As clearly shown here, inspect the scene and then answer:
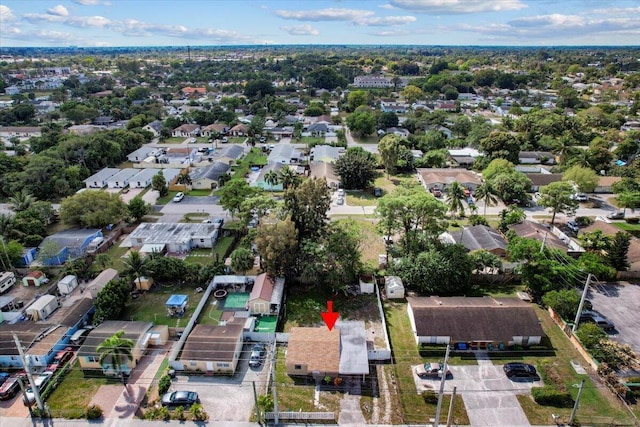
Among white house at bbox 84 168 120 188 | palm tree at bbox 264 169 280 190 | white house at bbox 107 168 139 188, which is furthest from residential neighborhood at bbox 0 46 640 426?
palm tree at bbox 264 169 280 190

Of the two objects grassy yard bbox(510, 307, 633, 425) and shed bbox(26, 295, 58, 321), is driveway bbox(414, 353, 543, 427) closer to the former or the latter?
grassy yard bbox(510, 307, 633, 425)

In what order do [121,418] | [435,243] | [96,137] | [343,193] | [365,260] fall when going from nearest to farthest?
[121,418] → [435,243] → [365,260] → [343,193] → [96,137]

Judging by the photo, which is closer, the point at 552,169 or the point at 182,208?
the point at 182,208

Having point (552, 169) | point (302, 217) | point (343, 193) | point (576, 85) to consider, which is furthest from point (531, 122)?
Answer: point (576, 85)

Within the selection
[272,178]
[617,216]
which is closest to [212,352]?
[272,178]

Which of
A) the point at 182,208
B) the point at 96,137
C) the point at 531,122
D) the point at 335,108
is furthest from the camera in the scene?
the point at 335,108

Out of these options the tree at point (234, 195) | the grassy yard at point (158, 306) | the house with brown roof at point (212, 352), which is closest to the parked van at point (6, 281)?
the grassy yard at point (158, 306)

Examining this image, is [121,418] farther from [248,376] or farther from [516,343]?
[516,343]
